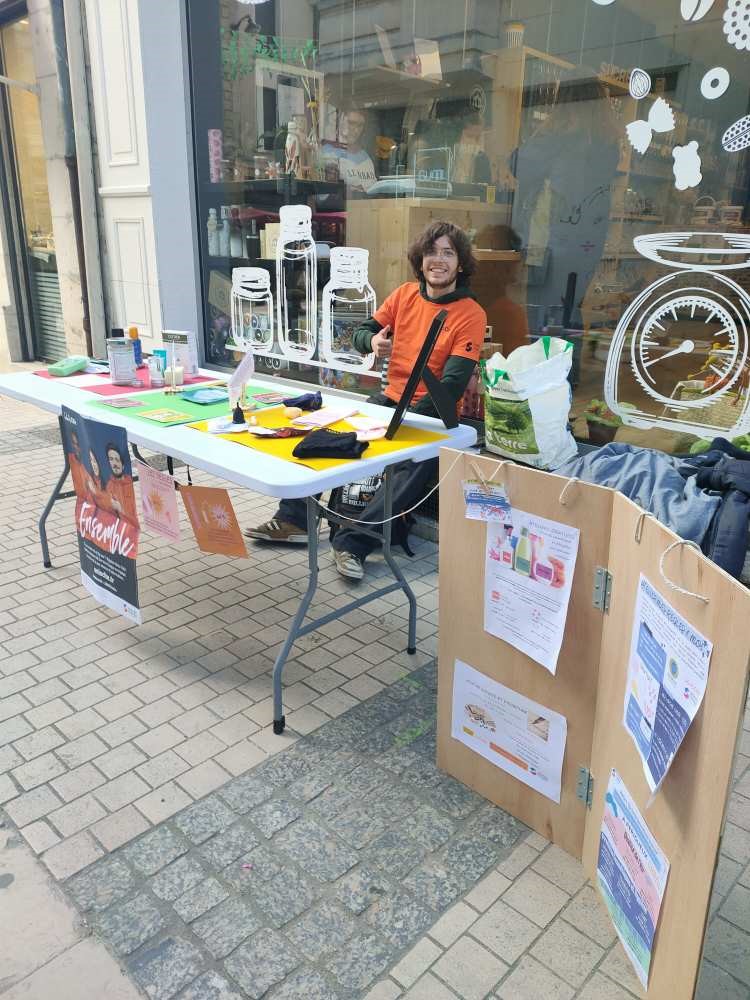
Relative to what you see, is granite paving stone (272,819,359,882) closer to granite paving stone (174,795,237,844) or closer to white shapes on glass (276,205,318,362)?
granite paving stone (174,795,237,844)

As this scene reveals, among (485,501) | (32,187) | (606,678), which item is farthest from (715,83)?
(32,187)

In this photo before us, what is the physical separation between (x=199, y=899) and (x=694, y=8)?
12.6 feet

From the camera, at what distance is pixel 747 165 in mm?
3141

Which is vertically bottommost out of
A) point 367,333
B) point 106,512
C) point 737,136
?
point 106,512

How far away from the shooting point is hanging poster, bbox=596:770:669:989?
1488 millimetres

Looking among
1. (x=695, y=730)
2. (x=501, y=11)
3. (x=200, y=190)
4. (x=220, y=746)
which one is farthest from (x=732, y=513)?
(x=200, y=190)

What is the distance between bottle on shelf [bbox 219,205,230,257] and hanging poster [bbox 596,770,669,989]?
530 cm

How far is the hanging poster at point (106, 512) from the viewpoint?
2.60m

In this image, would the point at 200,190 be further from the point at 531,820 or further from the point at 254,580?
the point at 531,820

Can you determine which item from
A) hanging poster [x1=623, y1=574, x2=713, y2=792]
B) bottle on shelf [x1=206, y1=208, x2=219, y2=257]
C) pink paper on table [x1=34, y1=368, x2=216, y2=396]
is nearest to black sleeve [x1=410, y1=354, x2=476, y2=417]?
pink paper on table [x1=34, y1=368, x2=216, y2=396]

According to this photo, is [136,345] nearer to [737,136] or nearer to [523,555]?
[523,555]

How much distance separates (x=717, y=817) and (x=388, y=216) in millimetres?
4173

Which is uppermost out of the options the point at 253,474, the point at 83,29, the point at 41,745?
the point at 83,29

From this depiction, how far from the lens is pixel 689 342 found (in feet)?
11.4
